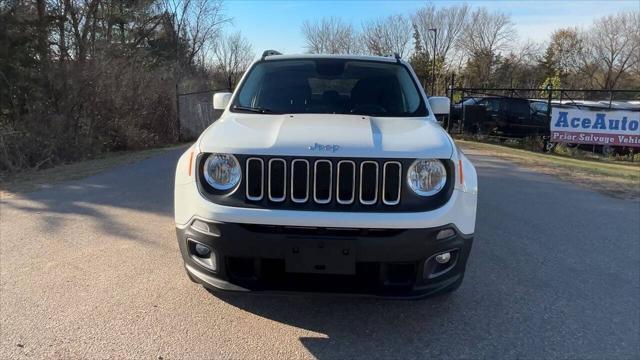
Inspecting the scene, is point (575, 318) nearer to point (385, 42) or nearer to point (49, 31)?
point (49, 31)

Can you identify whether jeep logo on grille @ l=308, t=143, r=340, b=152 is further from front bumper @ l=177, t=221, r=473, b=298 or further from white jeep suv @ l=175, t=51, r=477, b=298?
front bumper @ l=177, t=221, r=473, b=298

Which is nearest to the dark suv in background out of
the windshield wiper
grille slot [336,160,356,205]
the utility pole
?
the utility pole

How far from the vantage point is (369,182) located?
9.95ft

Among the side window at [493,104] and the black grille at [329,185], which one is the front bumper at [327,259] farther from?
the side window at [493,104]

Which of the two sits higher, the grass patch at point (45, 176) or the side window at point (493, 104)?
the side window at point (493, 104)

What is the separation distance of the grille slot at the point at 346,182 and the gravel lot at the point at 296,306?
599mm

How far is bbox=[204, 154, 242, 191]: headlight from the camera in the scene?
3.10 m

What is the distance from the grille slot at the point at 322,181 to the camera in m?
3.03

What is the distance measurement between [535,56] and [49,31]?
4972cm

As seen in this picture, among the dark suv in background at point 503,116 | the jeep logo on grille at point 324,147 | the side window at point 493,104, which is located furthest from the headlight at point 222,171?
the side window at point 493,104

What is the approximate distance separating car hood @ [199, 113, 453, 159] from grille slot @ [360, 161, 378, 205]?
0.22 ft

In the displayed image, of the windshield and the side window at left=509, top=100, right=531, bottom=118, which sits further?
the side window at left=509, top=100, right=531, bottom=118

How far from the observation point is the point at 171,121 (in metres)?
18.2

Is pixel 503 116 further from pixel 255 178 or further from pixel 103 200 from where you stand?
pixel 255 178
